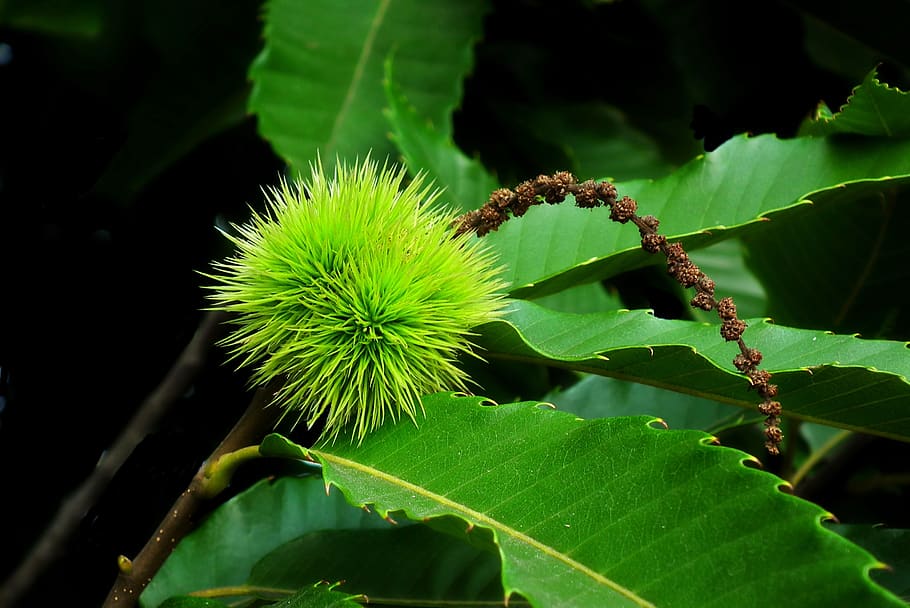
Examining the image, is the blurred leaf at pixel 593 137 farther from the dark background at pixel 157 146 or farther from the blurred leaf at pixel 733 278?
the blurred leaf at pixel 733 278

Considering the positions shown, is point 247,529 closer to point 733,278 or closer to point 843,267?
point 843,267

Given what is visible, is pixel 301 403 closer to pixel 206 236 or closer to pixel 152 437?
pixel 152 437

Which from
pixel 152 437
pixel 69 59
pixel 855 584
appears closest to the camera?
pixel 855 584

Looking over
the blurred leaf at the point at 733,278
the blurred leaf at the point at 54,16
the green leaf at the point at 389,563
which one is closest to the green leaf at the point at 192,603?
the green leaf at the point at 389,563

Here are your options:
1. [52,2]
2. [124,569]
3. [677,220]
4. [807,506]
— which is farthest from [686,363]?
[52,2]

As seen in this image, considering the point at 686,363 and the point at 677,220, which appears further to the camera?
the point at 677,220

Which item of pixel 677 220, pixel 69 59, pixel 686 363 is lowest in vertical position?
pixel 686 363
